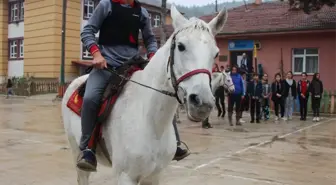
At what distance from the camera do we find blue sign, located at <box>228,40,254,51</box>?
2372cm

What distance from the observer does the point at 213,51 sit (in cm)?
284

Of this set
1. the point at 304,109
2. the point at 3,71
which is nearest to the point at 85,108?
the point at 304,109

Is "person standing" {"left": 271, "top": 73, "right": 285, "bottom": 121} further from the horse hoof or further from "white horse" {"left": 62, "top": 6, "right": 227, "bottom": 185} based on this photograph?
the horse hoof

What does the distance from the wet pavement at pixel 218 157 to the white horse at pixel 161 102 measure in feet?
3.79

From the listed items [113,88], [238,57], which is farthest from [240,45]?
[113,88]

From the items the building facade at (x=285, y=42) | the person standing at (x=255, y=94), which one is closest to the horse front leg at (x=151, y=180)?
the person standing at (x=255, y=94)

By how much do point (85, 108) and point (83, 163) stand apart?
54cm

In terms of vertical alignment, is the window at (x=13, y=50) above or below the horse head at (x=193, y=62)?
above

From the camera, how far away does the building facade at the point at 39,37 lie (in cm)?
3203

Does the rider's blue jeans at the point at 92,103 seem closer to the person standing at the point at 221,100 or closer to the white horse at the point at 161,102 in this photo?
the white horse at the point at 161,102

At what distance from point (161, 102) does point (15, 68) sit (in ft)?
118

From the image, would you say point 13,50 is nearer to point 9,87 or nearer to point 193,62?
point 9,87

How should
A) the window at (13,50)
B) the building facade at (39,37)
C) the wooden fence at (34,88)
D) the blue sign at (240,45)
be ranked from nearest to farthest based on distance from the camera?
the blue sign at (240,45) → the wooden fence at (34,88) → the building facade at (39,37) → the window at (13,50)

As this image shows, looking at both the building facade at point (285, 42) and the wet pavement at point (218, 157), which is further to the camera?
the building facade at point (285, 42)
